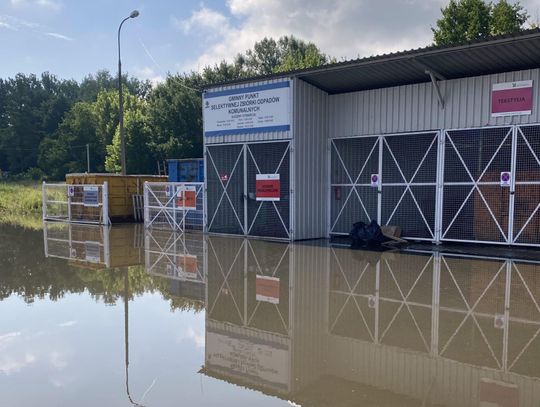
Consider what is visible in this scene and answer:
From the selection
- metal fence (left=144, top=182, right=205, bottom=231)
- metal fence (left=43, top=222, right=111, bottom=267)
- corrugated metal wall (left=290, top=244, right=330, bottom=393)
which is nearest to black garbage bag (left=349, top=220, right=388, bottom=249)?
corrugated metal wall (left=290, top=244, right=330, bottom=393)

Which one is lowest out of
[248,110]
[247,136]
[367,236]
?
[367,236]

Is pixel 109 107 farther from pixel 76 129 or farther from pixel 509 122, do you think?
pixel 509 122

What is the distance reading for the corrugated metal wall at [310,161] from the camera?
1316 cm

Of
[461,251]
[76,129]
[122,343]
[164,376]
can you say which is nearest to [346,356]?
[164,376]

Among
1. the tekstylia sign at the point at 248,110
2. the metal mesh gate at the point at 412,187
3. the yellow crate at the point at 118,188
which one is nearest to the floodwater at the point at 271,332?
the metal mesh gate at the point at 412,187

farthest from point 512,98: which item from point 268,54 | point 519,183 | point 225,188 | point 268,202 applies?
point 268,54

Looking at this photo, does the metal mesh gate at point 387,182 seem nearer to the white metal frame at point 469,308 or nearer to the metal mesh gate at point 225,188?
the metal mesh gate at point 225,188

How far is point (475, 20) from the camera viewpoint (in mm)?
28797

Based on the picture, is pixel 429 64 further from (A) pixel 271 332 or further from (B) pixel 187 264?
(A) pixel 271 332

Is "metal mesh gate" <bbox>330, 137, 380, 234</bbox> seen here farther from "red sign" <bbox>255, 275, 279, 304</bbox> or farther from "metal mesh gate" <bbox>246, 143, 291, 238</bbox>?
"red sign" <bbox>255, 275, 279, 304</bbox>

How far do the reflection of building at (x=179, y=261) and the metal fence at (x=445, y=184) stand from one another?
4706 mm

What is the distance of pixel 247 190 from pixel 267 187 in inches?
31.2

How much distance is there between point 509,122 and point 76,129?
185 ft

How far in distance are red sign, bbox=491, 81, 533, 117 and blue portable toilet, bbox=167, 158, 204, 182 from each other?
10094 mm
